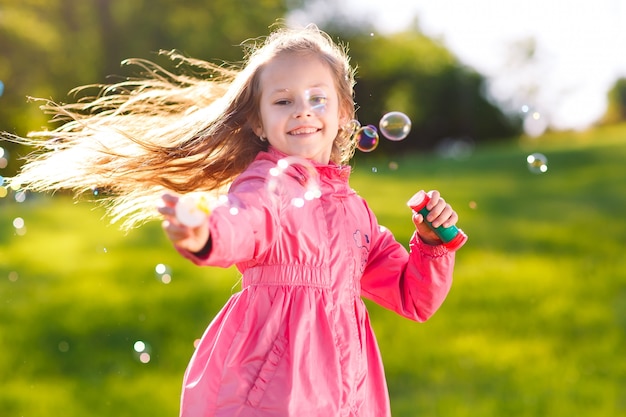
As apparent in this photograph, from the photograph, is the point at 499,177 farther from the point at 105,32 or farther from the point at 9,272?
the point at 105,32

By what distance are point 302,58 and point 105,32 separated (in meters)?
18.6

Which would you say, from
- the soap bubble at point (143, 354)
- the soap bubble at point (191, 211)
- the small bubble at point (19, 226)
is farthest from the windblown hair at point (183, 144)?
the small bubble at point (19, 226)

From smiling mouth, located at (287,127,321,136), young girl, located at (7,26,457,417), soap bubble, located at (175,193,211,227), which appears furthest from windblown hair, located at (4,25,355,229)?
soap bubble, located at (175,193,211,227)

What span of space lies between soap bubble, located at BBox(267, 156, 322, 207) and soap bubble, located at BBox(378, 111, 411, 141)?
2.61 feet

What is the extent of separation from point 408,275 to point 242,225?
834 millimetres

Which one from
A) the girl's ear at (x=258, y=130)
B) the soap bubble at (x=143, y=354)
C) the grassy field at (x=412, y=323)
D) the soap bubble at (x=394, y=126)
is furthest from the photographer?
the soap bubble at (x=143, y=354)

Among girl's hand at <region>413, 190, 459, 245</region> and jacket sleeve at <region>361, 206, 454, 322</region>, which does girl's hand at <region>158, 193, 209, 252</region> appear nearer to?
girl's hand at <region>413, 190, 459, 245</region>

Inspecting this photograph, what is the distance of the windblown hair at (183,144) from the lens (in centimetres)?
303

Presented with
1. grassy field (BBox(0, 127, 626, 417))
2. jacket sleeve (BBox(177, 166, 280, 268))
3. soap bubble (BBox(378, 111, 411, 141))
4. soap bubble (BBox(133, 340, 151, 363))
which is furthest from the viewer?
soap bubble (BBox(133, 340, 151, 363))

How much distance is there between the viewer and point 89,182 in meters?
3.22

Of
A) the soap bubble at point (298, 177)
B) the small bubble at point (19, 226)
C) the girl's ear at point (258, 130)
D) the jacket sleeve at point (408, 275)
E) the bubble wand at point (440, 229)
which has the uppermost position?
the small bubble at point (19, 226)

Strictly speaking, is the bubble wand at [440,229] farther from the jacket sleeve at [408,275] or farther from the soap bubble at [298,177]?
the soap bubble at [298,177]

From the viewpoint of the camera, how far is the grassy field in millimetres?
5836

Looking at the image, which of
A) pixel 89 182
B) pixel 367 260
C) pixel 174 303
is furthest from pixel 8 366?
pixel 367 260
